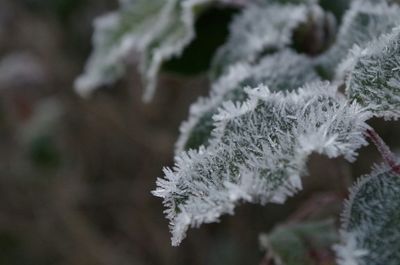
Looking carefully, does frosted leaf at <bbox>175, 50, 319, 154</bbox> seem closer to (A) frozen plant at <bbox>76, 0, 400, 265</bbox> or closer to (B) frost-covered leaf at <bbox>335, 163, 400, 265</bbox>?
(A) frozen plant at <bbox>76, 0, 400, 265</bbox>

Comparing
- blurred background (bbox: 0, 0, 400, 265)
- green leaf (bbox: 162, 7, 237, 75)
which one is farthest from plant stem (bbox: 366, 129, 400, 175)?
blurred background (bbox: 0, 0, 400, 265)

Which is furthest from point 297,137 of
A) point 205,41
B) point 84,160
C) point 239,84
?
point 84,160

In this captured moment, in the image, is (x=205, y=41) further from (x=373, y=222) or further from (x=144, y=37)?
(x=373, y=222)

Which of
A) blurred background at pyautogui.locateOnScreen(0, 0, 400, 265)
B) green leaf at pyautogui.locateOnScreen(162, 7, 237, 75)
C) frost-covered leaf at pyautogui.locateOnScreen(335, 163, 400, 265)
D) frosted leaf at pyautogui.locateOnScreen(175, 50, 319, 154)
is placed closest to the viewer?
frost-covered leaf at pyautogui.locateOnScreen(335, 163, 400, 265)

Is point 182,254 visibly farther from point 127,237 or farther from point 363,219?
point 363,219

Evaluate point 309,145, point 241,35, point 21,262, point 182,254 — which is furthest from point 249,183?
point 21,262
